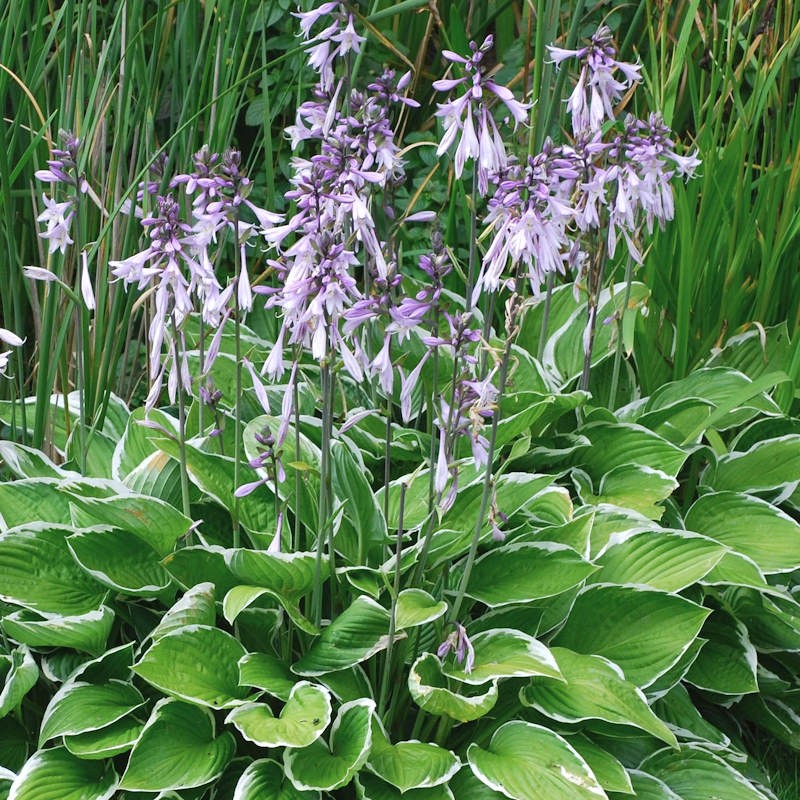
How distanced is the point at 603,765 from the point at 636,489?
0.76 m

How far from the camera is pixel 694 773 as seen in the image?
7.98 ft

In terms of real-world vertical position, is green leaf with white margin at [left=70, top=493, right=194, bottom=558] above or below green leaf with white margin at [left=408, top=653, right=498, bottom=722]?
above

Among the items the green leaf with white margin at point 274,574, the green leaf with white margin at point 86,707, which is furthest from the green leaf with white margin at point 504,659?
the green leaf with white margin at point 86,707

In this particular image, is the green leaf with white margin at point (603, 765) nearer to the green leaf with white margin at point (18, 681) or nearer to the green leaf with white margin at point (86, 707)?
the green leaf with white margin at point (86, 707)

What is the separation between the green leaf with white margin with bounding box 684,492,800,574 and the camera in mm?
2721

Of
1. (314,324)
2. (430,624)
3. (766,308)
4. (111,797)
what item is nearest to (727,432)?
(766,308)

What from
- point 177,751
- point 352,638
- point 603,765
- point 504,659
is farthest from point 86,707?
point 603,765

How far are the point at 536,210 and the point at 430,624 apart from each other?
1.03m

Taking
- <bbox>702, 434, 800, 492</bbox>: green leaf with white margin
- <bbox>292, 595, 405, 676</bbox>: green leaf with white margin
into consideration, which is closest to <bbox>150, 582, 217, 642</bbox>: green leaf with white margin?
<bbox>292, 595, 405, 676</bbox>: green leaf with white margin

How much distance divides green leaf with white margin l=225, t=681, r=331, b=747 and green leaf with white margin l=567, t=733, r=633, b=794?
1.86 ft

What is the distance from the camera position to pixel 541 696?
7.42ft

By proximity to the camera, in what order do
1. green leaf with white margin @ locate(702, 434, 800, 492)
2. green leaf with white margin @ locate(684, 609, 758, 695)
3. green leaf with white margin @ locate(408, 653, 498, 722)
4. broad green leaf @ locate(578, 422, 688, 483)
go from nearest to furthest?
green leaf with white margin @ locate(408, 653, 498, 722)
green leaf with white margin @ locate(684, 609, 758, 695)
broad green leaf @ locate(578, 422, 688, 483)
green leaf with white margin @ locate(702, 434, 800, 492)

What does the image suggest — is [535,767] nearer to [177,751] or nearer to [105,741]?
[177,751]

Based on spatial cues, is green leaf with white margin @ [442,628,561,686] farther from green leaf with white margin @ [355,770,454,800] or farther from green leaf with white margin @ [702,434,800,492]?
green leaf with white margin @ [702,434,800,492]
